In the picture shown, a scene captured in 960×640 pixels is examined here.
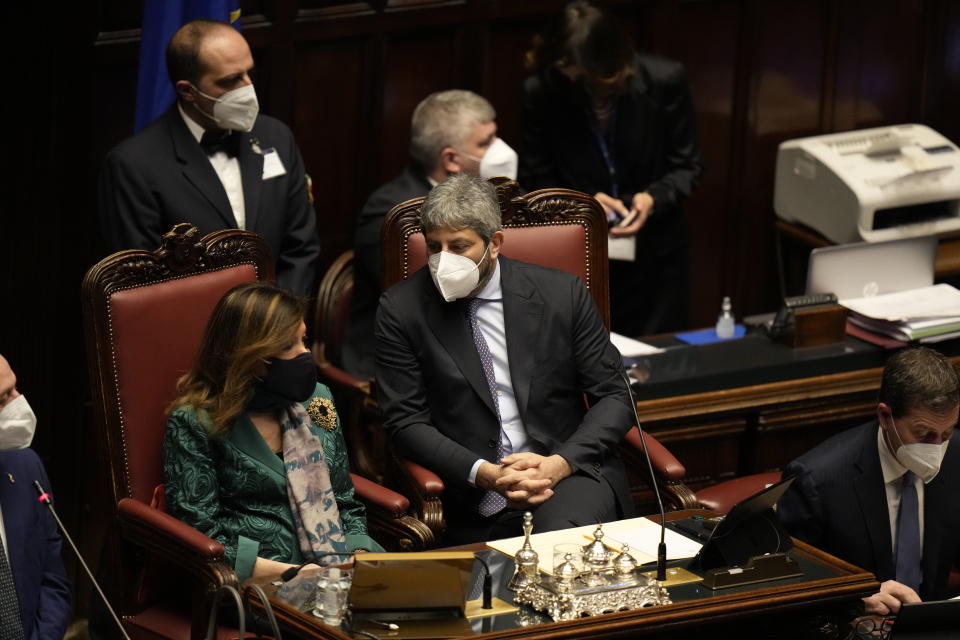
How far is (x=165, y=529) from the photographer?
11.4 ft

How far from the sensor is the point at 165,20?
15.1ft

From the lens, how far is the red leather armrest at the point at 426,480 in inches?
A: 152

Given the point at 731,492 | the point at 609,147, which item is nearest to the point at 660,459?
the point at 731,492

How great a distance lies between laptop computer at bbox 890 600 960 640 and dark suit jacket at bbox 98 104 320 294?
2039 mm

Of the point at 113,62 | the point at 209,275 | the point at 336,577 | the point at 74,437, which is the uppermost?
the point at 113,62

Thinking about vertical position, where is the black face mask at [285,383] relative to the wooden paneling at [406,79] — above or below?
below

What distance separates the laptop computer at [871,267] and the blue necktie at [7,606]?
2.92 m

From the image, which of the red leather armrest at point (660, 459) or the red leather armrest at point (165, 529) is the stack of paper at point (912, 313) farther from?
the red leather armrest at point (165, 529)

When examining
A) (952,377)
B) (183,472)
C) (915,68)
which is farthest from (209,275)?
(915,68)

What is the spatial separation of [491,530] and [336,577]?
92cm

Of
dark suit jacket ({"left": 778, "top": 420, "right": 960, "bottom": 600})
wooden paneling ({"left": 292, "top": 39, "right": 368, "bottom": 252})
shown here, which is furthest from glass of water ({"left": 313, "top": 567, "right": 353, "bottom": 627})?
wooden paneling ({"left": 292, "top": 39, "right": 368, "bottom": 252})

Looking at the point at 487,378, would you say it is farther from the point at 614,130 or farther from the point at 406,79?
the point at 406,79

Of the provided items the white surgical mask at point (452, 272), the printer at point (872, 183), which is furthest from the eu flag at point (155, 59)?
the printer at point (872, 183)

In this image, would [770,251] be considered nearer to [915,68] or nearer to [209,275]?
[915,68]
